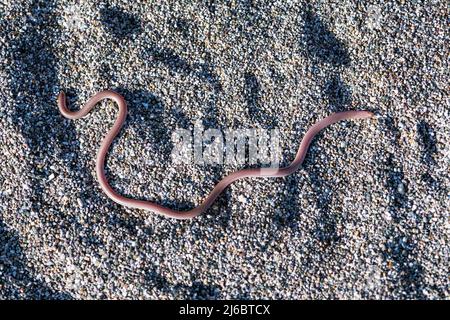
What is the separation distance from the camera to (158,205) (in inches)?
183

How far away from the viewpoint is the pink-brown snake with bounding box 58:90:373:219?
15.2ft

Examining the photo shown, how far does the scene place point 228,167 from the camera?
4812 mm

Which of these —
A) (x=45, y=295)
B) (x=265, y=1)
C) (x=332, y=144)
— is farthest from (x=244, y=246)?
(x=265, y=1)

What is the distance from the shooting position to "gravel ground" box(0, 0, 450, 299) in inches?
177

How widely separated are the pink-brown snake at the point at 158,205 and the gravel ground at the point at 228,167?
84mm

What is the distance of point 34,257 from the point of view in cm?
460

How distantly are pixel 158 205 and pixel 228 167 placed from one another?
0.76 metres

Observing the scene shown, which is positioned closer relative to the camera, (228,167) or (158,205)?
(158,205)

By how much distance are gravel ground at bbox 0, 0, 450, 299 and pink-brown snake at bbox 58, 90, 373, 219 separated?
84mm

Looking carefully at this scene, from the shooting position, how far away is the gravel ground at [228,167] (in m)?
4.50

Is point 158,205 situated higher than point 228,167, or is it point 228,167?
point 228,167

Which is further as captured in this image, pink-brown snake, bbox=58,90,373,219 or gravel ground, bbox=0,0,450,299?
pink-brown snake, bbox=58,90,373,219

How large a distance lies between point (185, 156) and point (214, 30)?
1344mm
